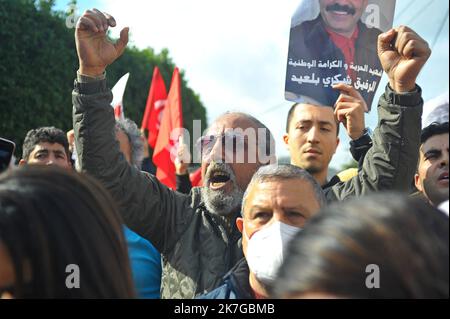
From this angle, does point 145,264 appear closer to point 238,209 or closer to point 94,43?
point 238,209

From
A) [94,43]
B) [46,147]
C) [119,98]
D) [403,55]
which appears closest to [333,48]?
[403,55]

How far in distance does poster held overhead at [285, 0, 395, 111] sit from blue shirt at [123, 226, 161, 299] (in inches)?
38.2

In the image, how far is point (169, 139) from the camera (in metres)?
7.73

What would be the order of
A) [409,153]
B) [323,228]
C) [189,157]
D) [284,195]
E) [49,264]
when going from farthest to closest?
[189,157] → [409,153] → [284,195] → [49,264] → [323,228]

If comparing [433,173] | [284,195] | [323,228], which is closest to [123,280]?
[323,228]

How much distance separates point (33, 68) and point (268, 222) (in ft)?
35.7

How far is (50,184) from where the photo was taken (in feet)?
4.93

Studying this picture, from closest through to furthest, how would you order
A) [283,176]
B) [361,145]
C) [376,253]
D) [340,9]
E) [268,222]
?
[376,253] → [268,222] → [283,176] → [340,9] → [361,145]

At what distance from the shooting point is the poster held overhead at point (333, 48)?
3.29 m

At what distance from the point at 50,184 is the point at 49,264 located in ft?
0.57

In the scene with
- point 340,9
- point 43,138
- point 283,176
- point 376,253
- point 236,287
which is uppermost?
point 340,9

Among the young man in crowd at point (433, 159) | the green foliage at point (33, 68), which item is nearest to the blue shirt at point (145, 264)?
the young man in crowd at point (433, 159)

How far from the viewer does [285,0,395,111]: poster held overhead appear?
329 cm
